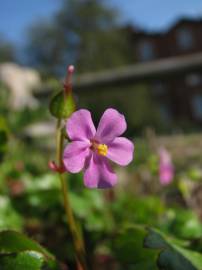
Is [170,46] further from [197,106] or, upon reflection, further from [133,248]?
[133,248]

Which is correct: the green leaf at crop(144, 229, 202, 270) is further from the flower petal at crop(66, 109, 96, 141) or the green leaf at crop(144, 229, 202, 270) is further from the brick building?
the brick building

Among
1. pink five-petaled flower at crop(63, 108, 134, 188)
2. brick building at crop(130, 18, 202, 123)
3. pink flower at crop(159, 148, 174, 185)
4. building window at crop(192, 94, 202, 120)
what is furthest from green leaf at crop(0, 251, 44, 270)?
brick building at crop(130, 18, 202, 123)

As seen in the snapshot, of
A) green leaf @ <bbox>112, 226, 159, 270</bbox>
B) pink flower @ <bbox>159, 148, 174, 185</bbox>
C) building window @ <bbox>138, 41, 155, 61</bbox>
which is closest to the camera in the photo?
green leaf @ <bbox>112, 226, 159, 270</bbox>

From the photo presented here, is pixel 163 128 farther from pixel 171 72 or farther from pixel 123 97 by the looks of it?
pixel 171 72

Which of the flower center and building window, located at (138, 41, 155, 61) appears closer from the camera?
the flower center

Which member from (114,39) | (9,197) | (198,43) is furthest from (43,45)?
(9,197)

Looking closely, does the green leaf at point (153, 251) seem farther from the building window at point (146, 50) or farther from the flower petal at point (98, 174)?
the building window at point (146, 50)

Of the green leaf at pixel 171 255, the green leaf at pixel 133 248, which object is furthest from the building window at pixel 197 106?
the green leaf at pixel 171 255
